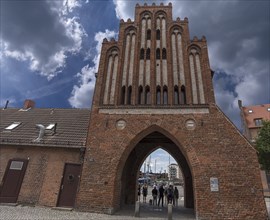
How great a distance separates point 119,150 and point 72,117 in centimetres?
688

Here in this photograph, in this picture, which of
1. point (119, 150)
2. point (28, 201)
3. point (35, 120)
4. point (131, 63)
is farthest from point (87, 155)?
point (35, 120)

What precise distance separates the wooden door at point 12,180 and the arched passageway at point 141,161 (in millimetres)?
6612

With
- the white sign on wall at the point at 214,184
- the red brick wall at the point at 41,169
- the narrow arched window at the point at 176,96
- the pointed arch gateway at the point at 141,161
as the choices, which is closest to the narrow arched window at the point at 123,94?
the narrow arched window at the point at 176,96

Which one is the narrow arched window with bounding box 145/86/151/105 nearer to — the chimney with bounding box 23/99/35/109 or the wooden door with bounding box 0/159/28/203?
the wooden door with bounding box 0/159/28/203

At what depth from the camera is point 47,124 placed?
15.1 m

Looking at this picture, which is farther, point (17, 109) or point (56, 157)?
point (17, 109)

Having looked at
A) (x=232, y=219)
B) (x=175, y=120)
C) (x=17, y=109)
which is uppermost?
(x=17, y=109)

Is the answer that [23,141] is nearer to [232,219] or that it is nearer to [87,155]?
[87,155]

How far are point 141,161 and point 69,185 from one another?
644 centimetres

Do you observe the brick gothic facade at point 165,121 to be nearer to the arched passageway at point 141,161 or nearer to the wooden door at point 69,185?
the arched passageway at point 141,161

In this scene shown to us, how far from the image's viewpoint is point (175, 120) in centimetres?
1115

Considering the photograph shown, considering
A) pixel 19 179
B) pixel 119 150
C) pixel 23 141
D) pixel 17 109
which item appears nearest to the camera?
pixel 119 150

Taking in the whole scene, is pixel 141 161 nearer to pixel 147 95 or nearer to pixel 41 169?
pixel 147 95

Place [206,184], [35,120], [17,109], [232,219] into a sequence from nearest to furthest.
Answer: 1. [232,219]
2. [206,184]
3. [35,120]
4. [17,109]
